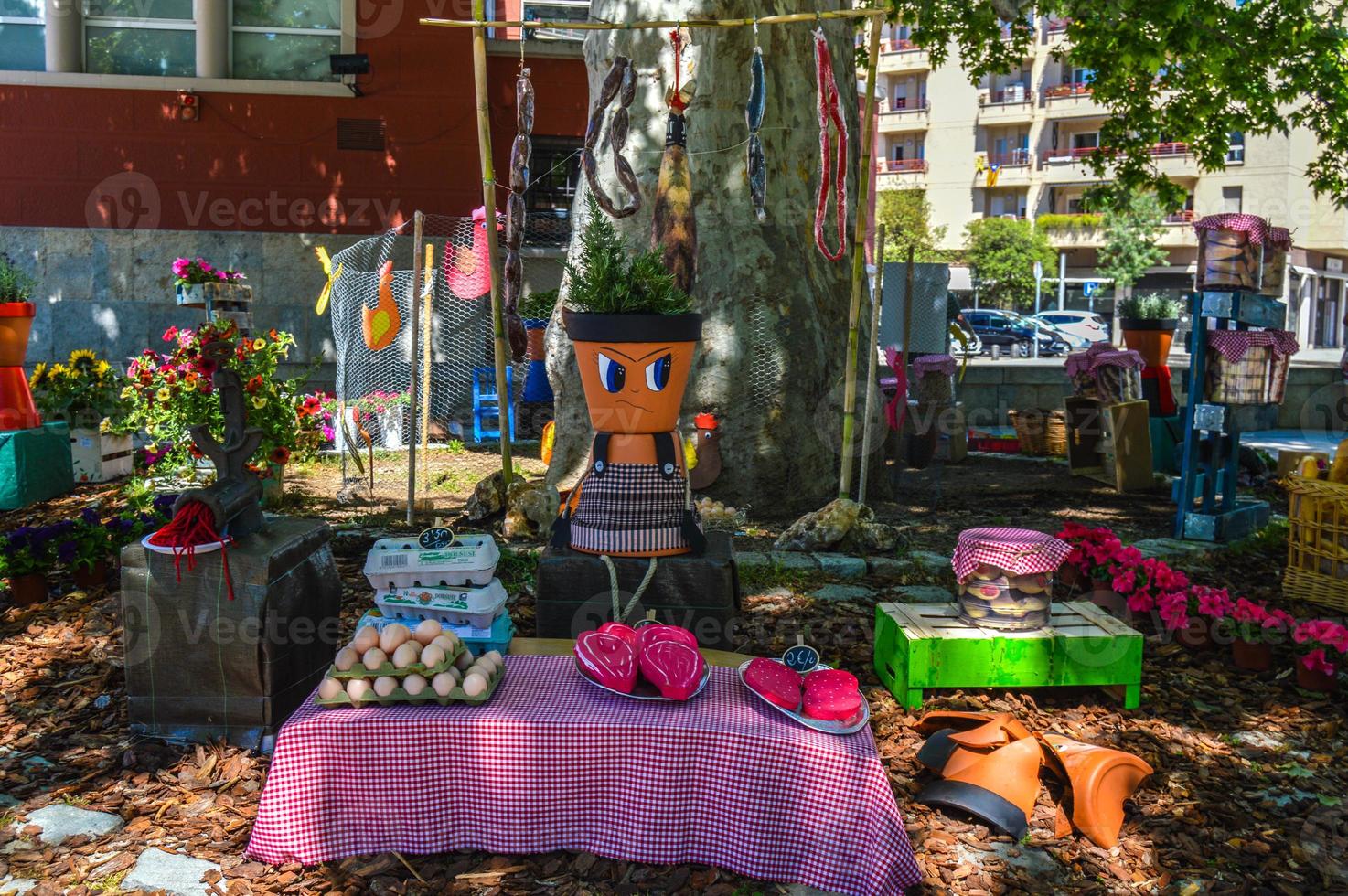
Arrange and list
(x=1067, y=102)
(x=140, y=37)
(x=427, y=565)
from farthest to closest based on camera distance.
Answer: (x=1067, y=102) → (x=140, y=37) → (x=427, y=565)

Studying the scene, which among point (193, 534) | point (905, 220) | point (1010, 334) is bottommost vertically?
point (193, 534)

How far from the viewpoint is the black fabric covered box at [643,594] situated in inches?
168

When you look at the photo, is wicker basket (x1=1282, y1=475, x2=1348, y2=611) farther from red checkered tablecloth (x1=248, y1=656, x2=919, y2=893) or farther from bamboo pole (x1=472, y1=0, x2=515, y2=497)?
bamboo pole (x1=472, y1=0, x2=515, y2=497)

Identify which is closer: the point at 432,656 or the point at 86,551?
the point at 432,656

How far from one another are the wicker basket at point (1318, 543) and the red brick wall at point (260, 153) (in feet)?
30.8

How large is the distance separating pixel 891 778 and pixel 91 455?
25.3 feet

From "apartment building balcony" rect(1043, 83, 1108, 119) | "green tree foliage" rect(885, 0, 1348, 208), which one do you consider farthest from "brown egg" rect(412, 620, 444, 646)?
"apartment building balcony" rect(1043, 83, 1108, 119)

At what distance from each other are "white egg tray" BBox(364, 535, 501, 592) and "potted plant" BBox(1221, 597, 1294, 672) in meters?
3.22

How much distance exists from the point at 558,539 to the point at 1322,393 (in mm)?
13104

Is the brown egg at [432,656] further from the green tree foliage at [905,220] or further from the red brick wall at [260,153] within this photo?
the green tree foliage at [905,220]

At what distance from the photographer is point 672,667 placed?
132 inches

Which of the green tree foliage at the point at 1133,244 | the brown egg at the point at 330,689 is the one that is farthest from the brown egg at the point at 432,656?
the green tree foliage at the point at 1133,244

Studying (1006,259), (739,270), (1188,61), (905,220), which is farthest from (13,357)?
(1006,259)

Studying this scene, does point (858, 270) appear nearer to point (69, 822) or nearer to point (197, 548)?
point (197, 548)
